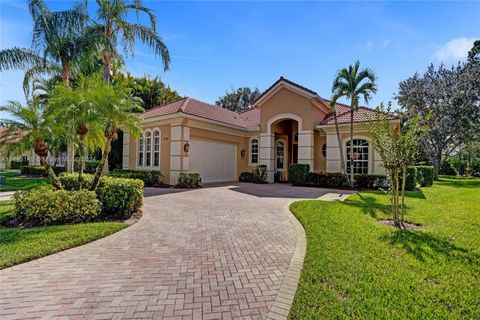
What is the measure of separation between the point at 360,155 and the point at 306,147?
11.8 ft

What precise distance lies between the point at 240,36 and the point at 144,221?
888 centimetres

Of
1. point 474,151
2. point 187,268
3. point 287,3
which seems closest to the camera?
point 187,268

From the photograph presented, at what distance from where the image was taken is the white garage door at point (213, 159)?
1789 cm

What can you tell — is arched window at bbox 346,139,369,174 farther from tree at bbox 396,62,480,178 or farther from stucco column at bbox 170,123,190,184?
tree at bbox 396,62,480,178

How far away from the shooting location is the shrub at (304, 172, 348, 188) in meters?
17.2

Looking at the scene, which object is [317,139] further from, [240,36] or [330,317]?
[330,317]

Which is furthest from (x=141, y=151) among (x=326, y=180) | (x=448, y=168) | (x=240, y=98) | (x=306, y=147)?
(x=448, y=168)

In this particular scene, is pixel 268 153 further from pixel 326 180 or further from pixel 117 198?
pixel 117 198

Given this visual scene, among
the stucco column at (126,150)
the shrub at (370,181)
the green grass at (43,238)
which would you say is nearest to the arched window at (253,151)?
the shrub at (370,181)

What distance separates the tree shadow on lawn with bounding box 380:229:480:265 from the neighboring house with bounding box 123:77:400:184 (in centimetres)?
1080

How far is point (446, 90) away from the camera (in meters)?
27.3

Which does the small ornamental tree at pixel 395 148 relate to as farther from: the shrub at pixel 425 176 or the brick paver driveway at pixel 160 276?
the shrub at pixel 425 176

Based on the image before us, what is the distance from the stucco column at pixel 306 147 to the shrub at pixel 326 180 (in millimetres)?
1033

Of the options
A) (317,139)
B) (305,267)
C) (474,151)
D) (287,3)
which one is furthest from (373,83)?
(474,151)
